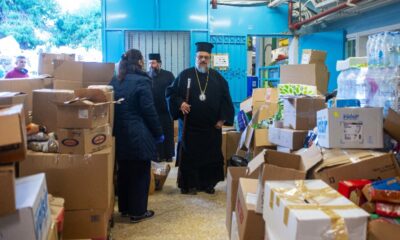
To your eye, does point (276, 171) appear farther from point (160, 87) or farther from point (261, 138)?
point (160, 87)

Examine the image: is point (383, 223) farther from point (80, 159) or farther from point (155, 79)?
point (155, 79)

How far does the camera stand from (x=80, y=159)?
2.39m

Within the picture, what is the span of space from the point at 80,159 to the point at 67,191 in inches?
8.0

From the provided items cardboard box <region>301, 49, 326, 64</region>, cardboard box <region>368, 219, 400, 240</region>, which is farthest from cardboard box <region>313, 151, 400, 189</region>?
cardboard box <region>301, 49, 326, 64</region>

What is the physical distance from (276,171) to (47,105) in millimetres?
1682

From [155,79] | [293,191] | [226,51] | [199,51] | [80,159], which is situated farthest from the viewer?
[226,51]

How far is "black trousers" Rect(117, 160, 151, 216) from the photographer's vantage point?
3.26 m

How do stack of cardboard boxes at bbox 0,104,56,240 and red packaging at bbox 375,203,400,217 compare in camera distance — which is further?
red packaging at bbox 375,203,400,217

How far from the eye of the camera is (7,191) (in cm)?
144

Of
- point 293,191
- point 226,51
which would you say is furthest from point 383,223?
point 226,51

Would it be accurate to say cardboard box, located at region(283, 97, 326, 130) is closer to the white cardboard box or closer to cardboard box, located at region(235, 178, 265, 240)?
cardboard box, located at region(235, 178, 265, 240)

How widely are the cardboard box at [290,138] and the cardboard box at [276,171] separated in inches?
31.4

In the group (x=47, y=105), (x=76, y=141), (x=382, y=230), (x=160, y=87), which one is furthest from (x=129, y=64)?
(x=382, y=230)

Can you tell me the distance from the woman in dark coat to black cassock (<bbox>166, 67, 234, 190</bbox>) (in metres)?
0.83
